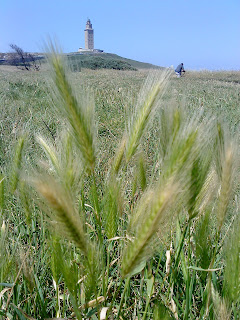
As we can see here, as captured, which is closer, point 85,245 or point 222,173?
point 85,245

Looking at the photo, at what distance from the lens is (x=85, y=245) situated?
700 millimetres

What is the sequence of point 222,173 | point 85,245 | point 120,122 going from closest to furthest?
point 85,245
point 222,173
point 120,122

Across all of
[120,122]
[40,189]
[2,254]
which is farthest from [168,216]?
[120,122]

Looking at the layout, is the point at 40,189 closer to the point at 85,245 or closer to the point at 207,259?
the point at 85,245

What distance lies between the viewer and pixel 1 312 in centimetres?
85

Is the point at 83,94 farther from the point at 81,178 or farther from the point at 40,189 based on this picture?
the point at 40,189

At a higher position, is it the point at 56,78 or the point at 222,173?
the point at 56,78

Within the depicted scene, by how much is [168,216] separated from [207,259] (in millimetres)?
303

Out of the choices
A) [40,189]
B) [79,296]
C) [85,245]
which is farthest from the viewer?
[79,296]

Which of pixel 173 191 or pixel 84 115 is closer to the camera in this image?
pixel 173 191

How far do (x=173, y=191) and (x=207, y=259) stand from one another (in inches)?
17.1

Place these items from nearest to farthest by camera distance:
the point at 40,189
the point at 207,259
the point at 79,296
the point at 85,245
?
the point at 40,189 < the point at 85,245 < the point at 207,259 < the point at 79,296

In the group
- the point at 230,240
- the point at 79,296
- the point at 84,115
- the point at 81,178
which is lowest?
the point at 79,296

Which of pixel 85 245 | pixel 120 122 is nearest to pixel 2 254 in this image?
pixel 85 245
